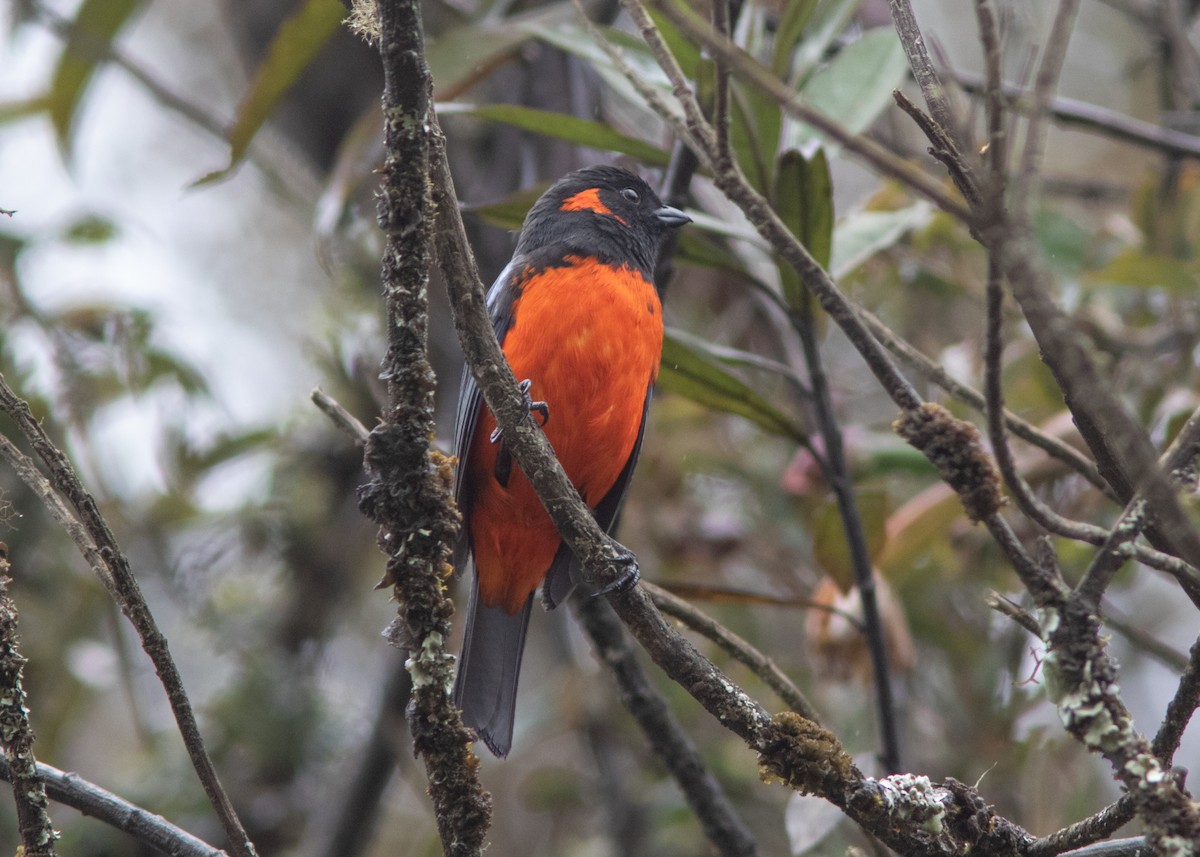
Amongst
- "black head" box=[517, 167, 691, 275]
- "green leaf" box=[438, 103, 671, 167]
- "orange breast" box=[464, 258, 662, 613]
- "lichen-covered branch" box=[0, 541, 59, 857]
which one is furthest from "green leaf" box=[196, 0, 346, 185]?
"lichen-covered branch" box=[0, 541, 59, 857]

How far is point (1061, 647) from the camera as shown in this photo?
5.26 ft

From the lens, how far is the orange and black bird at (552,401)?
343cm

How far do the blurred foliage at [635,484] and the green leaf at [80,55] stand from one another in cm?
1

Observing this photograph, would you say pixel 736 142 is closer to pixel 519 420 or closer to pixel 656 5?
pixel 519 420

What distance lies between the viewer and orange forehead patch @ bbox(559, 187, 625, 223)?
389 centimetres

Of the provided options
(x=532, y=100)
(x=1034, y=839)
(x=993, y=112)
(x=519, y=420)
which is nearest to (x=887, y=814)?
(x=1034, y=839)

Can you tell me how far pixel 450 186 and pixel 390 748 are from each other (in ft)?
10.9

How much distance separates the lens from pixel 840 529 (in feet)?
10.6

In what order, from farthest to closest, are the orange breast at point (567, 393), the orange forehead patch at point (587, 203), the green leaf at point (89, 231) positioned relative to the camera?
1. the green leaf at point (89, 231)
2. the orange forehead patch at point (587, 203)
3. the orange breast at point (567, 393)

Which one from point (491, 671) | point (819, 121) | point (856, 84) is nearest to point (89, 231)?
point (491, 671)

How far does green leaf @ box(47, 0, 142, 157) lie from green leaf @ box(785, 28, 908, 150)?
2.68 m

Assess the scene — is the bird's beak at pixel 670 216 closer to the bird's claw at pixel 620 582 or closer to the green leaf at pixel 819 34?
the green leaf at pixel 819 34

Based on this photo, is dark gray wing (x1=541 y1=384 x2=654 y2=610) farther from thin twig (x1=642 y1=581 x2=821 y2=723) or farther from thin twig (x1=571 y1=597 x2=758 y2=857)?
thin twig (x1=642 y1=581 x2=821 y2=723)

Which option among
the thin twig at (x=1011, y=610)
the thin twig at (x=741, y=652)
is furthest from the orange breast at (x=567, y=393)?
the thin twig at (x=1011, y=610)
